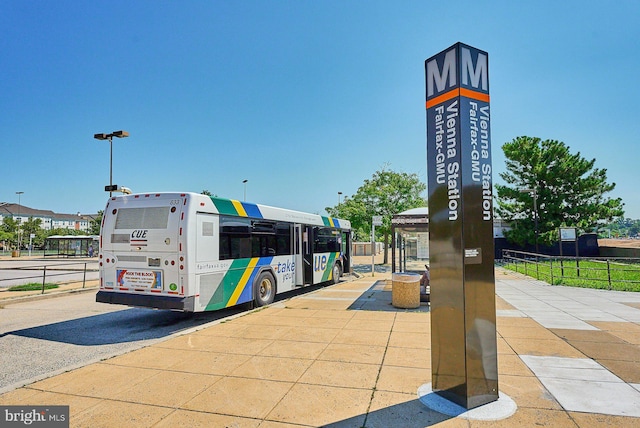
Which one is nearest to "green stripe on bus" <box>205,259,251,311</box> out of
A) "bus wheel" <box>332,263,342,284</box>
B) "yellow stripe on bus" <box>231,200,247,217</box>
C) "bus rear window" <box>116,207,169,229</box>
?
"yellow stripe on bus" <box>231,200,247,217</box>

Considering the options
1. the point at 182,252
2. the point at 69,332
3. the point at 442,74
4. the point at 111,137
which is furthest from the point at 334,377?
the point at 111,137

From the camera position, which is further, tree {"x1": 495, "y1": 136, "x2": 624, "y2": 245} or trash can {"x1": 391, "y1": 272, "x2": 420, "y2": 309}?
tree {"x1": 495, "y1": 136, "x2": 624, "y2": 245}

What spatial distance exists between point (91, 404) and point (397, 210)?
22785 millimetres

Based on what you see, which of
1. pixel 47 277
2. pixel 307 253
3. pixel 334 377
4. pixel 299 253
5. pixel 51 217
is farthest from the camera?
pixel 51 217

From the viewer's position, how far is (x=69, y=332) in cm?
753

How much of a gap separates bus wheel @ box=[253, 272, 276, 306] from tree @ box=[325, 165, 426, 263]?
1510cm

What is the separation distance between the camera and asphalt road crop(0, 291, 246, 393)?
17.8ft

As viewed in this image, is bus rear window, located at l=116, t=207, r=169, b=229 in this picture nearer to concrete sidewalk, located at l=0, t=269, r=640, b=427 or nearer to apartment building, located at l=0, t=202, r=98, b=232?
concrete sidewalk, located at l=0, t=269, r=640, b=427

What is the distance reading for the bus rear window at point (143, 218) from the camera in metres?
7.66

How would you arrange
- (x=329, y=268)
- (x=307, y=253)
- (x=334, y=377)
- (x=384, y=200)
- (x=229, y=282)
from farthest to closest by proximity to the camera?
(x=384, y=200), (x=329, y=268), (x=307, y=253), (x=229, y=282), (x=334, y=377)

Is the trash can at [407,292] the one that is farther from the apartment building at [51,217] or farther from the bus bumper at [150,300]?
the apartment building at [51,217]

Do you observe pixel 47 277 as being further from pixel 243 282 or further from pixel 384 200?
pixel 384 200

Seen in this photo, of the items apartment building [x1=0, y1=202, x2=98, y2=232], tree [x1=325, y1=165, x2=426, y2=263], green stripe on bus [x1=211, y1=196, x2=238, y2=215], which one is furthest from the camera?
apartment building [x1=0, y1=202, x2=98, y2=232]

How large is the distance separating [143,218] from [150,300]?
66.9 inches
